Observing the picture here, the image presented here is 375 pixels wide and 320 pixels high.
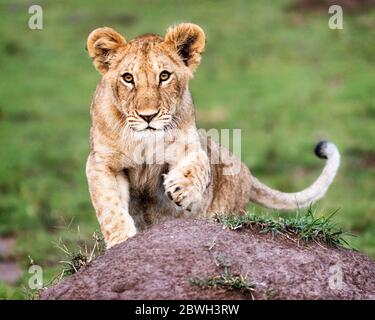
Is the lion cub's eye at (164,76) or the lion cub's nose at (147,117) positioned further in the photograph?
the lion cub's eye at (164,76)

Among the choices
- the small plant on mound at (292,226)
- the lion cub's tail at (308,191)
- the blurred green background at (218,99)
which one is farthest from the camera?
the blurred green background at (218,99)

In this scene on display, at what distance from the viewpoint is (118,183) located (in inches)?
270

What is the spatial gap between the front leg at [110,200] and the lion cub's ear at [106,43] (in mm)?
725

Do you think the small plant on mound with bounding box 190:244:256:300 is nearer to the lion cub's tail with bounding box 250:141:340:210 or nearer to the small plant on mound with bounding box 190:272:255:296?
the small plant on mound with bounding box 190:272:255:296

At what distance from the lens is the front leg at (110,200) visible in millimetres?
6453

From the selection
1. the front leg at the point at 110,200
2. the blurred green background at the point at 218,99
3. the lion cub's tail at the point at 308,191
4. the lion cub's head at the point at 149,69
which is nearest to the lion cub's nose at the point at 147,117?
the lion cub's head at the point at 149,69

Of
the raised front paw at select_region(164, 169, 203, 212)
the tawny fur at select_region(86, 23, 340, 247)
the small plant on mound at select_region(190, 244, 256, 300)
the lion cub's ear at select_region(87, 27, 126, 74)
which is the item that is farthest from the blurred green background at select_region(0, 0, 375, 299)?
the small plant on mound at select_region(190, 244, 256, 300)

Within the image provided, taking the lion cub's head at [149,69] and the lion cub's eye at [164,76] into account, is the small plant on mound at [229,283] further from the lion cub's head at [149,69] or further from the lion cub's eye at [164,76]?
the lion cub's eye at [164,76]

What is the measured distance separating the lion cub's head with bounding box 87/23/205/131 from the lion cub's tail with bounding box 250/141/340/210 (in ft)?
5.56

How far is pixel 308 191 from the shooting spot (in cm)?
844

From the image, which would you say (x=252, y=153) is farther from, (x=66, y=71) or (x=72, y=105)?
(x=66, y=71)

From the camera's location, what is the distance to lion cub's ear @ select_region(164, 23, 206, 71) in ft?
23.2

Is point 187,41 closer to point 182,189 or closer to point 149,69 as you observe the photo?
point 149,69
